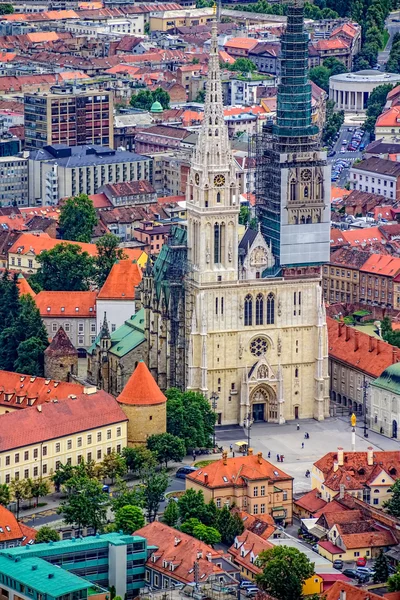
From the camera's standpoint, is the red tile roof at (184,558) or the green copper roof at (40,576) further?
the red tile roof at (184,558)

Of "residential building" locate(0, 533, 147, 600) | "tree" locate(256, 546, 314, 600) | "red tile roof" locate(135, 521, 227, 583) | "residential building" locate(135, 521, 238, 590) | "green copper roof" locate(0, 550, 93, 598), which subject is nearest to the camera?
"green copper roof" locate(0, 550, 93, 598)

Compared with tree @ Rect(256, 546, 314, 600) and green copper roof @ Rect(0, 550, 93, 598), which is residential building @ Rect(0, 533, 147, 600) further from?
tree @ Rect(256, 546, 314, 600)

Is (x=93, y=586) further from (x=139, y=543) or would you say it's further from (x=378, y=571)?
(x=378, y=571)

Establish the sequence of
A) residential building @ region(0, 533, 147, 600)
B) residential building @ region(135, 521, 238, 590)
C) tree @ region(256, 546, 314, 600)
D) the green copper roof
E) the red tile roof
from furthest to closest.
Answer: the red tile roof → residential building @ region(135, 521, 238, 590) → residential building @ region(0, 533, 147, 600) → tree @ region(256, 546, 314, 600) → the green copper roof

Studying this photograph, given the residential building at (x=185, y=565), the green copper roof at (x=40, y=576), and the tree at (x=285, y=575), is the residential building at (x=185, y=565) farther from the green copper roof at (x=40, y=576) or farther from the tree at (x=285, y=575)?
the green copper roof at (x=40, y=576)

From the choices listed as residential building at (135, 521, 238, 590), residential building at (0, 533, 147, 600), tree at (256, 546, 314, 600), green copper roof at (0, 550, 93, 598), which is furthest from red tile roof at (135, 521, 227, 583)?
green copper roof at (0, 550, 93, 598)

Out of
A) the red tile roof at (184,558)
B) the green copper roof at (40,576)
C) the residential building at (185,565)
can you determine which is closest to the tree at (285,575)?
the residential building at (185,565)

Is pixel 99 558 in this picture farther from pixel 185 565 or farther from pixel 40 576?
pixel 40 576
